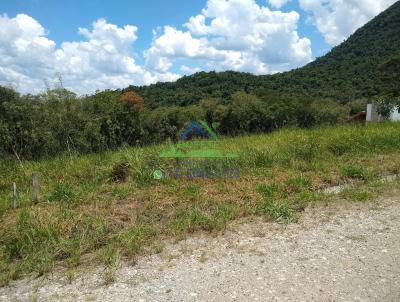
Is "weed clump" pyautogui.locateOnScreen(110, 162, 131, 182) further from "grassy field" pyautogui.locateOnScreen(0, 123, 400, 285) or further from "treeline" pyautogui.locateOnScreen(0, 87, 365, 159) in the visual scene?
"treeline" pyautogui.locateOnScreen(0, 87, 365, 159)

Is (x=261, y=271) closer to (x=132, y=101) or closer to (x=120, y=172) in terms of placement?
(x=120, y=172)

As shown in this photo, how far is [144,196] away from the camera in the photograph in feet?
14.3

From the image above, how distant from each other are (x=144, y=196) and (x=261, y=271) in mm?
2016

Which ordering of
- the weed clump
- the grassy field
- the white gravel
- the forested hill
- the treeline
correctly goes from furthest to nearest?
1. the forested hill
2. the treeline
3. the weed clump
4. the grassy field
5. the white gravel

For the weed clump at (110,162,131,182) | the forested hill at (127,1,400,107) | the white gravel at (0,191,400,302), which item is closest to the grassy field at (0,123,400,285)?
the weed clump at (110,162,131,182)

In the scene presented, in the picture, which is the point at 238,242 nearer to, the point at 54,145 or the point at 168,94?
the point at 54,145

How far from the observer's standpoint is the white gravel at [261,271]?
2441mm

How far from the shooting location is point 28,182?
532cm

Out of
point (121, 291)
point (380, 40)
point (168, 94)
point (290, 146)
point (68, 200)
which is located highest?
point (380, 40)

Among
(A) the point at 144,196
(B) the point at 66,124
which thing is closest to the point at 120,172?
(A) the point at 144,196

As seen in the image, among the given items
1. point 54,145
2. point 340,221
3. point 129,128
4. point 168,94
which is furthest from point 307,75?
point 340,221

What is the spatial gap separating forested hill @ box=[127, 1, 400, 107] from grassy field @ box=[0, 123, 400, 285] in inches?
1318

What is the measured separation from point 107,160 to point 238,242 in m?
3.13

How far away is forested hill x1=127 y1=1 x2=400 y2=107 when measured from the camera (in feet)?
142
